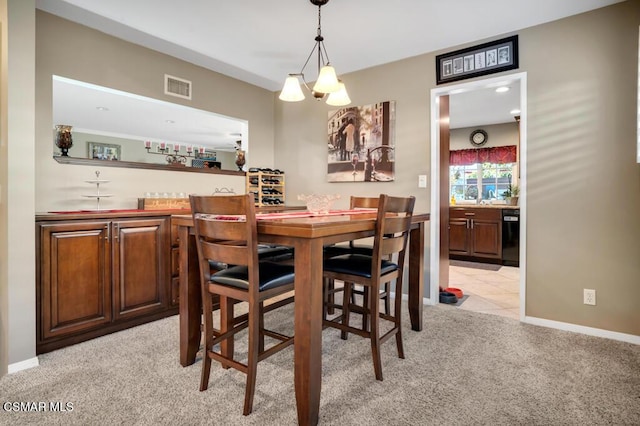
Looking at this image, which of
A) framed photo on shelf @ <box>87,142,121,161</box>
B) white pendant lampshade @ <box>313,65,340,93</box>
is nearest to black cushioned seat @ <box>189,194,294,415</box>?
white pendant lampshade @ <box>313,65,340,93</box>

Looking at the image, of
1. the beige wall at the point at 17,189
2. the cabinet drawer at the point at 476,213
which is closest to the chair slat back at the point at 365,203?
the beige wall at the point at 17,189

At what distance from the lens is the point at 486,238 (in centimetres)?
526

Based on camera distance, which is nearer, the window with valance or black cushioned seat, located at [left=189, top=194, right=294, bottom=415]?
black cushioned seat, located at [left=189, top=194, right=294, bottom=415]

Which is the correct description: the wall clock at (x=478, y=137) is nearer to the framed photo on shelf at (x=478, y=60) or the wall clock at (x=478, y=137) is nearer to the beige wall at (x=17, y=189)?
the framed photo on shelf at (x=478, y=60)

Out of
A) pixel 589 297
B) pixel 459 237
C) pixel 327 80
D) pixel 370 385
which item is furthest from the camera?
pixel 459 237

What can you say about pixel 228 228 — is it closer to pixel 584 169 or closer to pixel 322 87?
pixel 322 87

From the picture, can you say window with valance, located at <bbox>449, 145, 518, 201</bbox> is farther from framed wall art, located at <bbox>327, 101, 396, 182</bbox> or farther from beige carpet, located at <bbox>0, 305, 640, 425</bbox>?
beige carpet, located at <bbox>0, 305, 640, 425</bbox>

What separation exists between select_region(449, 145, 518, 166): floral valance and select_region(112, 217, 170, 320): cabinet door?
5.60m

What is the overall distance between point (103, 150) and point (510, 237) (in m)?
9.20

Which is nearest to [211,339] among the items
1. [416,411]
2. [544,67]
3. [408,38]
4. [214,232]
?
[214,232]

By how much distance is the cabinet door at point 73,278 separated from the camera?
2.17m

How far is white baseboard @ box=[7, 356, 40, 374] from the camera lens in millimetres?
1957

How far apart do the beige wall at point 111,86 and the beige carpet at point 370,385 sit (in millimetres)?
1210

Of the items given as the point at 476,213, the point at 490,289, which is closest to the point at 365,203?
the point at 490,289
